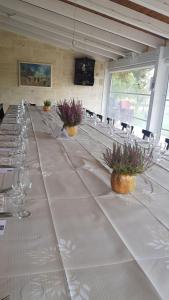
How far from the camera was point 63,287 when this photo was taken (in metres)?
0.73

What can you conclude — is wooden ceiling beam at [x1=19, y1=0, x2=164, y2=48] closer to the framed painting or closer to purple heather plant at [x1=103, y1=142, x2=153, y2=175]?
the framed painting

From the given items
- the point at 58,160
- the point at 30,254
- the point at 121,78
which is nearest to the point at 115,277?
the point at 30,254

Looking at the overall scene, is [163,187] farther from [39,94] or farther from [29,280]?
[39,94]

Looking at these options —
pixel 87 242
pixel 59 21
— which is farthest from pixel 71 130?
pixel 59 21

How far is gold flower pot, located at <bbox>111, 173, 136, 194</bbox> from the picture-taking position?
4.41ft

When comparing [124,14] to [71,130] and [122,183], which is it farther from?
[122,183]

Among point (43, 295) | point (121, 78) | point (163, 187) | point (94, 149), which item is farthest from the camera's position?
point (121, 78)

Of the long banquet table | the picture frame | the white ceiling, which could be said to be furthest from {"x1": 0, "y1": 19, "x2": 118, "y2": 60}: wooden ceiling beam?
the long banquet table

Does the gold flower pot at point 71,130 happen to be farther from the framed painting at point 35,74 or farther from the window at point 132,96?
the framed painting at point 35,74

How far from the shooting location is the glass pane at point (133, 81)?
6547mm

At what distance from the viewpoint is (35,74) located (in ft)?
26.5

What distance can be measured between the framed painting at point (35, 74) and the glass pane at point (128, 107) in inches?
90.2

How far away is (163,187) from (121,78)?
707 centimetres

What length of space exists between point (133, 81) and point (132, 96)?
428 mm
